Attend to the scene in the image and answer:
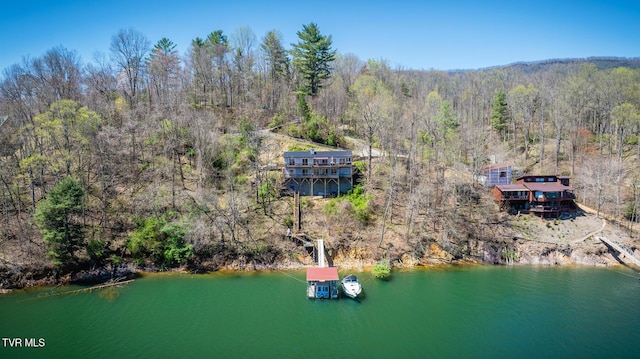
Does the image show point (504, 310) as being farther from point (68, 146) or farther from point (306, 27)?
point (306, 27)

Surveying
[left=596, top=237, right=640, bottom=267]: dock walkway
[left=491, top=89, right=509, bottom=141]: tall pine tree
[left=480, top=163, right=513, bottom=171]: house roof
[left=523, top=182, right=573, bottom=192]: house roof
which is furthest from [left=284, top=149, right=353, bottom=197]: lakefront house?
[left=491, top=89, right=509, bottom=141]: tall pine tree

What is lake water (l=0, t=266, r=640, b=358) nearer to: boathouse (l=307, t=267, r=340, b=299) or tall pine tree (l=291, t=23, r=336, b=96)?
boathouse (l=307, t=267, r=340, b=299)

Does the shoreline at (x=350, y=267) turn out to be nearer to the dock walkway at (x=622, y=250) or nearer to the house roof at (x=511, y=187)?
the dock walkway at (x=622, y=250)

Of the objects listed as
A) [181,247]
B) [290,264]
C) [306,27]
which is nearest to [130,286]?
[181,247]

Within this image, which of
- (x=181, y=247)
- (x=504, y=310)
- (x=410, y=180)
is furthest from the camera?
(x=410, y=180)

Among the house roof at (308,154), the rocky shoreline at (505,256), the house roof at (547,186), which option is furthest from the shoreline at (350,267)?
the house roof at (308,154)

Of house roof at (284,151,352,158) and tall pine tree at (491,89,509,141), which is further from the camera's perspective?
tall pine tree at (491,89,509,141)
